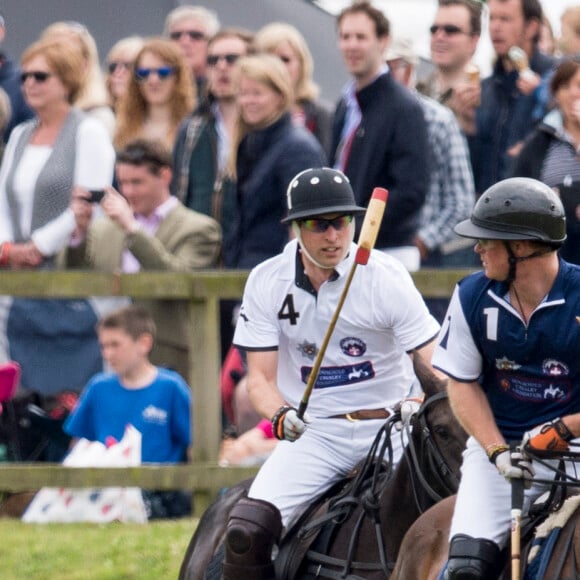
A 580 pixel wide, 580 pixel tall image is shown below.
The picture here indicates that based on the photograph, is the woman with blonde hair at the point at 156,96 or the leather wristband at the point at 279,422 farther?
the woman with blonde hair at the point at 156,96

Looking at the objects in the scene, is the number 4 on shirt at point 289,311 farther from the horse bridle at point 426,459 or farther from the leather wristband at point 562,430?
the leather wristband at point 562,430

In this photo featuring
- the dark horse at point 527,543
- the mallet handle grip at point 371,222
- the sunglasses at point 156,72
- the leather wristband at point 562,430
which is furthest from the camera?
the sunglasses at point 156,72

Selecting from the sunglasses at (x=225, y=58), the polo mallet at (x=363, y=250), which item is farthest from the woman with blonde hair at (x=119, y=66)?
the polo mallet at (x=363, y=250)

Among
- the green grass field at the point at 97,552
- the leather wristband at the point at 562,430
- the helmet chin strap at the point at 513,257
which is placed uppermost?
the helmet chin strap at the point at 513,257

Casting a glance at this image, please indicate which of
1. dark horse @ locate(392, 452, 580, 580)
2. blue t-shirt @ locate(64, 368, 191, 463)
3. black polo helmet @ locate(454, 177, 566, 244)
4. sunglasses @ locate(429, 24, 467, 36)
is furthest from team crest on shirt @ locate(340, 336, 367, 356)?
sunglasses @ locate(429, 24, 467, 36)

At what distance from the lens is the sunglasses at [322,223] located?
7.25 m

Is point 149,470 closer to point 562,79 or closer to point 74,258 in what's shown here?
point 74,258

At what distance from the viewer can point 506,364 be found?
6.09 m

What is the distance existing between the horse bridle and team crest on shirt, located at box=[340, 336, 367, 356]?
0.64m

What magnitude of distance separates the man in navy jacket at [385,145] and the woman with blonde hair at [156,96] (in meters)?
1.21

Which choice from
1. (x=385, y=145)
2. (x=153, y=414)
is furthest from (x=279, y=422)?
(x=385, y=145)

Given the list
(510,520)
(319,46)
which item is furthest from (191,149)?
(510,520)

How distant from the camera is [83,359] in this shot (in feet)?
33.4

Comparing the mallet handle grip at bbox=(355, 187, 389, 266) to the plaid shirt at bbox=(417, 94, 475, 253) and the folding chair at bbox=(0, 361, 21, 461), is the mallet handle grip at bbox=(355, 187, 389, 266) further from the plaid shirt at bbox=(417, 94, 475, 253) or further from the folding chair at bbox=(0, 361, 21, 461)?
the folding chair at bbox=(0, 361, 21, 461)
